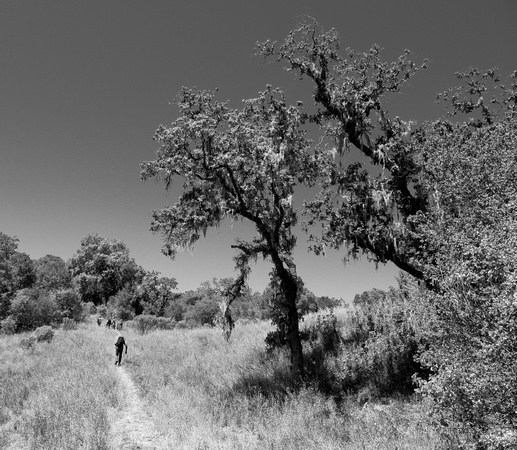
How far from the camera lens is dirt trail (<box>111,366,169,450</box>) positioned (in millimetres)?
7773

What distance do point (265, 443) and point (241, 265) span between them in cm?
739

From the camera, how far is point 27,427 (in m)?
8.70

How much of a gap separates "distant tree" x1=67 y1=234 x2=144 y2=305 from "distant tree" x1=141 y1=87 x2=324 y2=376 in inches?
2253

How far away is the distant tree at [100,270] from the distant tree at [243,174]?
57.2 meters

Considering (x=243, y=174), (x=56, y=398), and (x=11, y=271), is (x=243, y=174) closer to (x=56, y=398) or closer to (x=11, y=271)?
(x=56, y=398)

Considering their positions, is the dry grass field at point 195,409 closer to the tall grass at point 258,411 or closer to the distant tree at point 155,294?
the tall grass at point 258,411

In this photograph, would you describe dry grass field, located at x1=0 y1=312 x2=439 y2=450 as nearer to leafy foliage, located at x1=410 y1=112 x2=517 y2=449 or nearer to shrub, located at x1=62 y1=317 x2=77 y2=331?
leafy foliage, located at x1=410 y1=112 x2=517 y2=449

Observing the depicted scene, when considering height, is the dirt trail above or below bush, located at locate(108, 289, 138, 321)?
below

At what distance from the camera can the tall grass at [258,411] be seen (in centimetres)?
729

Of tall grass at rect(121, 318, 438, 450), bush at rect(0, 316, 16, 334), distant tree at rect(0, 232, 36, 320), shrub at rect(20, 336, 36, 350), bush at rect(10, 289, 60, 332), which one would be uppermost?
distant tree at rect(0, 232, 36, 320)

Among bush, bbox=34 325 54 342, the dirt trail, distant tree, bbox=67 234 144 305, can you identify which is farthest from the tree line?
the dirt trail

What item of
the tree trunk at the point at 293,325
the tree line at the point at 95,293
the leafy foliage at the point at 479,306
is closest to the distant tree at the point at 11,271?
the tree line at the point at 95,293

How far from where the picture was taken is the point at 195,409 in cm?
983

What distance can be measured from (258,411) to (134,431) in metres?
Answer: 3.34
